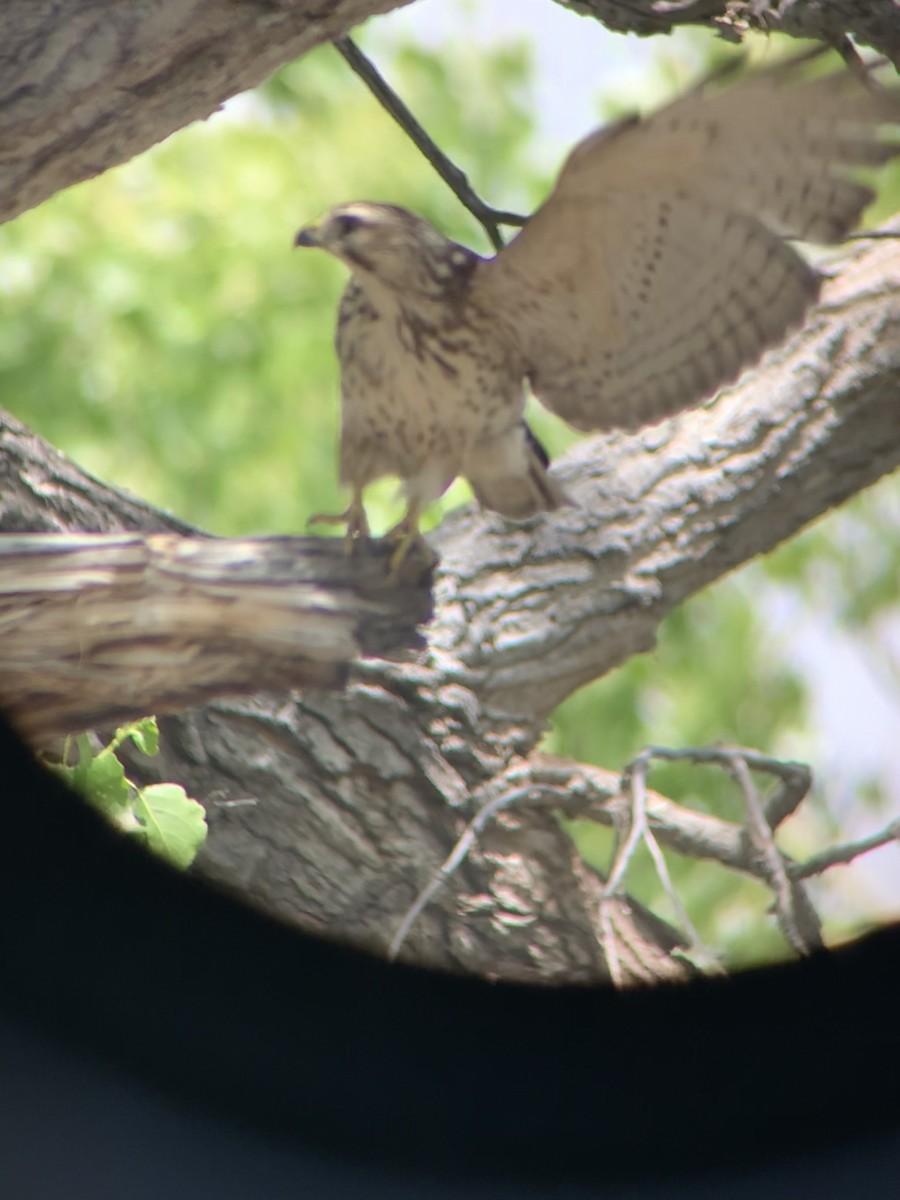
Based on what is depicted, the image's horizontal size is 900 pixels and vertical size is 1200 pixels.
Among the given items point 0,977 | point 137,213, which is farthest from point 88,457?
point 0,977

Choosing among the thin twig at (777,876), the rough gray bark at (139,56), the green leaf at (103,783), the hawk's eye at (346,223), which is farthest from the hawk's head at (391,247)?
the thin twig at (777,876)

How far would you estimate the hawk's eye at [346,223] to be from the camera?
0.99m

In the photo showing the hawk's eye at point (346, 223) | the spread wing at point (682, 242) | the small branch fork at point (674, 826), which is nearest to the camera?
the spread wing at point (682, 242)

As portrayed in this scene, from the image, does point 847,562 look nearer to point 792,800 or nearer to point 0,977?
point 792,800

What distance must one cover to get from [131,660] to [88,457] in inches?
26.3

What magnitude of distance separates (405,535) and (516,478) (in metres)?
0.12

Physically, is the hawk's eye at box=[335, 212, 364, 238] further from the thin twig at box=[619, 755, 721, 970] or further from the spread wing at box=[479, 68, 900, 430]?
the thin twig at box=[619, 755, 721, 970]

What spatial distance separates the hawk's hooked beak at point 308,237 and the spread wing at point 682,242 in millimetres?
148

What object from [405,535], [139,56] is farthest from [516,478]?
[139,56]

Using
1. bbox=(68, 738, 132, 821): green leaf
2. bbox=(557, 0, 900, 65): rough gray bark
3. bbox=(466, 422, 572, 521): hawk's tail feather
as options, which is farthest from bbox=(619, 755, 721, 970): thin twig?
bbox=(557, 0, 900, 65): rough gray bark

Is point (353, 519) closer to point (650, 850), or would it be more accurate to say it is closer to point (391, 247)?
point (391, 247)

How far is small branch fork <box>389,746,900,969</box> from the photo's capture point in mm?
1201

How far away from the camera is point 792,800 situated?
131 cm

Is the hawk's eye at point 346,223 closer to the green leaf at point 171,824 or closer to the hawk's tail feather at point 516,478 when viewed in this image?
the hawk's tail feather at point 516,478
